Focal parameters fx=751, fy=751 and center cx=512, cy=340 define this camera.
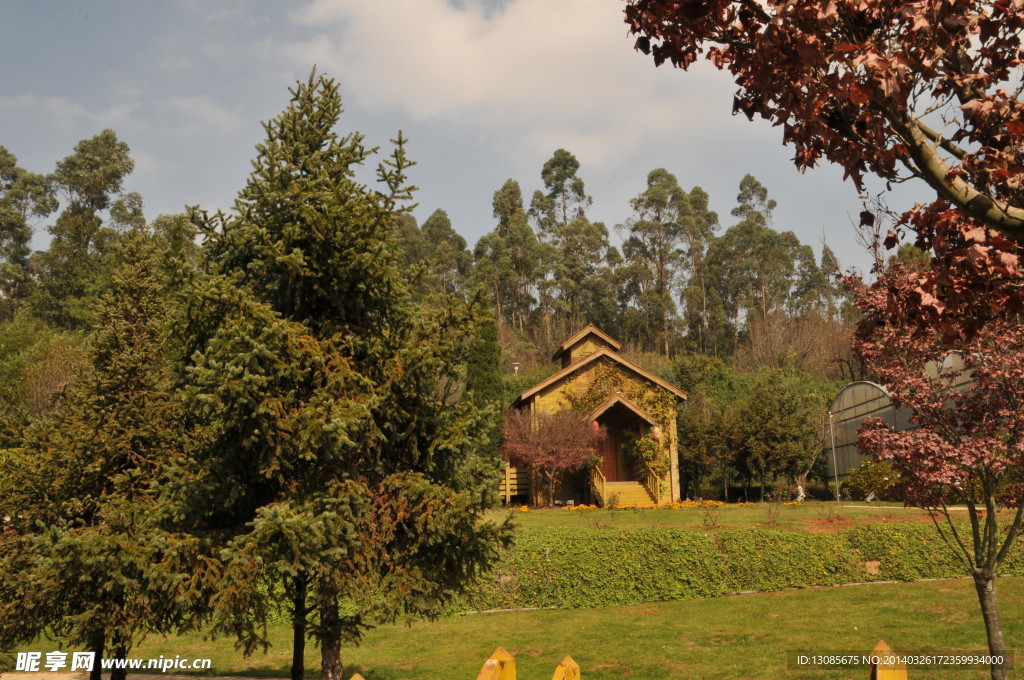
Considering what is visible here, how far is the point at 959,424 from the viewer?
368 inches

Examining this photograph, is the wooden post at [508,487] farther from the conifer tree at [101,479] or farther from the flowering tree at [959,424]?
the flowering tree at [959,424]

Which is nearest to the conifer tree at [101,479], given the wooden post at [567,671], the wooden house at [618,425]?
the wooden post at [567,671]

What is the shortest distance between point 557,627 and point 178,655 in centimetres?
779

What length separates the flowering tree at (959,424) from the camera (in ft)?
27.0

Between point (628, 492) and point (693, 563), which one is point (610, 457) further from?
point (693, 563)

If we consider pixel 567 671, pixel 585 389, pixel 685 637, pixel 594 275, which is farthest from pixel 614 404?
pixel 594 275

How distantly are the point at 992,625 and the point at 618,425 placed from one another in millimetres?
27358

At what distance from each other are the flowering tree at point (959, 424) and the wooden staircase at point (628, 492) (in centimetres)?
2359

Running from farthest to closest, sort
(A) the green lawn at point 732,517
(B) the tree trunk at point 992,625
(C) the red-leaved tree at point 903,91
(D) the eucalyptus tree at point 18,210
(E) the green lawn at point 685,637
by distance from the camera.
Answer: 1. (D) the eucalyptus tree at point 18,210
2. (A) the green lawn at point 732,517
3. (E) the green lawn at point 685,637
4. (B) the tree trunk at point 992,625
5. (C) the red-leaved tree at point 903,91

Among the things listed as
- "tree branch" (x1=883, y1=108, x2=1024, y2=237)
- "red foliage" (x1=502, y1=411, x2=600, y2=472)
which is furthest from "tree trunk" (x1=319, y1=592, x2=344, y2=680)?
"red foliage" (x1=502, y1=411, x2=600, y2=472)

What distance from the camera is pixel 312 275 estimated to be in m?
9.10

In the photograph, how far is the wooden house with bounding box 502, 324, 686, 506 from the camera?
109 feet

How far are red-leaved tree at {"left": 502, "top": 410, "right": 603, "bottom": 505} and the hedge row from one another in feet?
40.8

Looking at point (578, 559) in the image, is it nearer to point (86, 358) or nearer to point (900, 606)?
point (900, 606)
